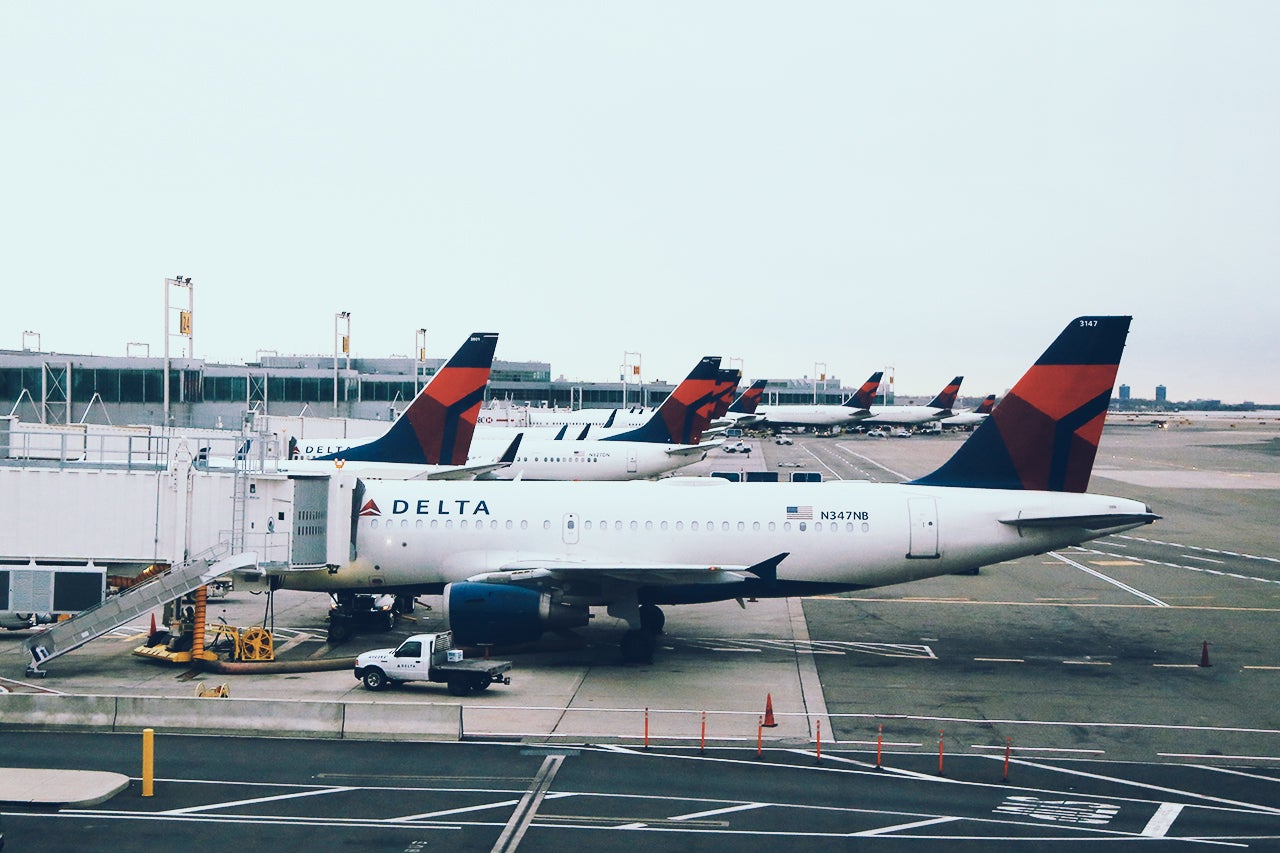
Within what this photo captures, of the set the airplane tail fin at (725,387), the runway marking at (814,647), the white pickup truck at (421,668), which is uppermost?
the airplane tail fin at (725,387)

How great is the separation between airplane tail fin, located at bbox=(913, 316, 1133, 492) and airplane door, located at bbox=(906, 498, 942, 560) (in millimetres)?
1715

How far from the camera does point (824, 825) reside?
19.7 m

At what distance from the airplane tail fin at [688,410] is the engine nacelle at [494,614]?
45.6 meters

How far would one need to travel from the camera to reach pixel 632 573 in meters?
30.2

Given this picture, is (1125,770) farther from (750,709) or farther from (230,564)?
(230,564)

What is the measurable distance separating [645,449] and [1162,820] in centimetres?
5737

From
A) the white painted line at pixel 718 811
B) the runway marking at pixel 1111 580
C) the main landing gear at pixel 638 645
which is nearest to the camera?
the white painted line at pixel 718 811

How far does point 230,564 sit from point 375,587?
4.88 meters

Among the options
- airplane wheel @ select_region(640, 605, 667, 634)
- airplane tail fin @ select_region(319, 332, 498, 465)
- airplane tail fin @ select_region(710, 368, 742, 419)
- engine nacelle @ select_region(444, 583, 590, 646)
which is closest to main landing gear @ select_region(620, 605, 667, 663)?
airplane wheel @ select_region(640, 605, 667, 634)

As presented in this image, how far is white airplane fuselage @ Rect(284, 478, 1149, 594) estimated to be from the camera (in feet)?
107

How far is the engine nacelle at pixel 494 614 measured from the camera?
1183 inches

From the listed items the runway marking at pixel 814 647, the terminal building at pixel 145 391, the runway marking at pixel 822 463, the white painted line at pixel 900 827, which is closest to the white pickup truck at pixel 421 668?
the runway marking at pixel 814 647

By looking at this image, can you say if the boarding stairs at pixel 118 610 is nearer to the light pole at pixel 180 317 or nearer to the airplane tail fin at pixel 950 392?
the light pole at pixel 180 317

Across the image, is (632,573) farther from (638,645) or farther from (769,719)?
(769,719)
